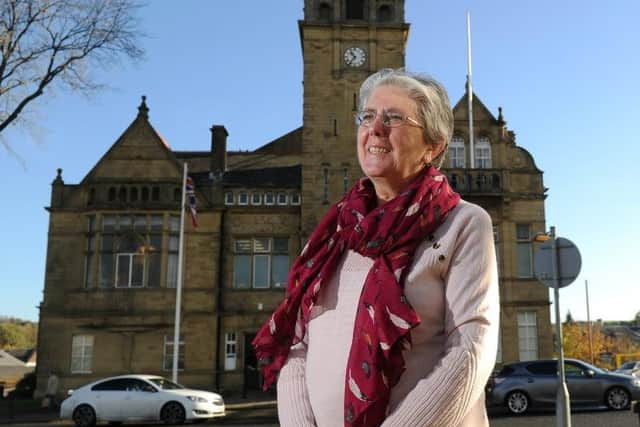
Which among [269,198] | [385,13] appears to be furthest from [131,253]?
[385,13]

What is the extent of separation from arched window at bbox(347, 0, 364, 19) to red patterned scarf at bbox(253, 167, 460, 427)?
29.9m

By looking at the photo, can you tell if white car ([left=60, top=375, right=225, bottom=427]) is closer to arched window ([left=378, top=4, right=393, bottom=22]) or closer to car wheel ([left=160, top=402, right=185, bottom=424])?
car wheel ([left=160, top=402, right=185, bottom=424])

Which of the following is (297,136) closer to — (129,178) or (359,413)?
(129,178)

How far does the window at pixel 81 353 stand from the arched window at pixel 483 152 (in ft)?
66.3

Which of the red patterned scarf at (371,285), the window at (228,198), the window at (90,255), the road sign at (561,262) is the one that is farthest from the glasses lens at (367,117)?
the window at (90,255)

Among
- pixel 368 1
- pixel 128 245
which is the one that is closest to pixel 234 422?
pixel 128 245

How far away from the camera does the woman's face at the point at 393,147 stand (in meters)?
2.48

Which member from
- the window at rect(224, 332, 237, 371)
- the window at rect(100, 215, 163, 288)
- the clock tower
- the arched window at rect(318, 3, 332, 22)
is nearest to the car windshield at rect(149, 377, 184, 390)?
the window at rect(224, 332, 237, 371)

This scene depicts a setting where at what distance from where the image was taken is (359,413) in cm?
210

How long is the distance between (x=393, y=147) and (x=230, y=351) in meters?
27.0

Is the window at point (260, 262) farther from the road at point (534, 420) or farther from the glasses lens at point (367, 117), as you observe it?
the glasses lens at point (367, 117)

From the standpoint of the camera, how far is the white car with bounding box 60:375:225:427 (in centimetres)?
→ 1794

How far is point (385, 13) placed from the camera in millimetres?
30891

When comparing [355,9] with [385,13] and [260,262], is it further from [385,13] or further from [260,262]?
[260,262]
